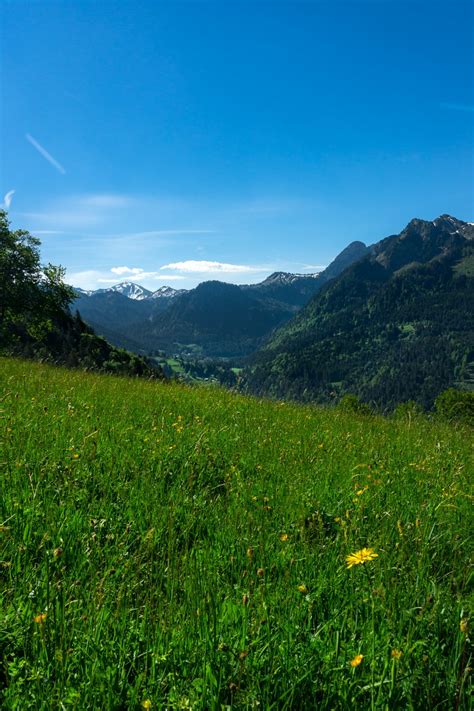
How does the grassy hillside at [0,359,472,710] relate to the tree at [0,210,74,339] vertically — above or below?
below

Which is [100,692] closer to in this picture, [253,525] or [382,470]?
[253,525]

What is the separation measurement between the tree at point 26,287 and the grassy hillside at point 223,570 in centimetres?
3179

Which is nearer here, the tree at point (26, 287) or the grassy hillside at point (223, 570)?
the grassy hillside at point (223, 570)

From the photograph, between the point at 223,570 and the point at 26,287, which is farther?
the point at 26,287

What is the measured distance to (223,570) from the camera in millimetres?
3188

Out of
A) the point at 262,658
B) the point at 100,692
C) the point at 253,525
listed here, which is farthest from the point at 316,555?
the point at 100,692

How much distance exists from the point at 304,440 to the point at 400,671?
4.85m

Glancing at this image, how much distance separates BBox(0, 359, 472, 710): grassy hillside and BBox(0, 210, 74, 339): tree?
3179 cm

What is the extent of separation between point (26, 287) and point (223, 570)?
121 feet

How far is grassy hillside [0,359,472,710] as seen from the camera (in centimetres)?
206

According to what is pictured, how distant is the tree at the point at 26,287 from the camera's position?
34688 millimetres

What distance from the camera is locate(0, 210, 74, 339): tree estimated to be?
114 feet

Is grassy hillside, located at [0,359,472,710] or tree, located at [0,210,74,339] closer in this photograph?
grassy hillside, located at [0,359,472,710]

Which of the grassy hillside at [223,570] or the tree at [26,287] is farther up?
the tree at [26,287]
